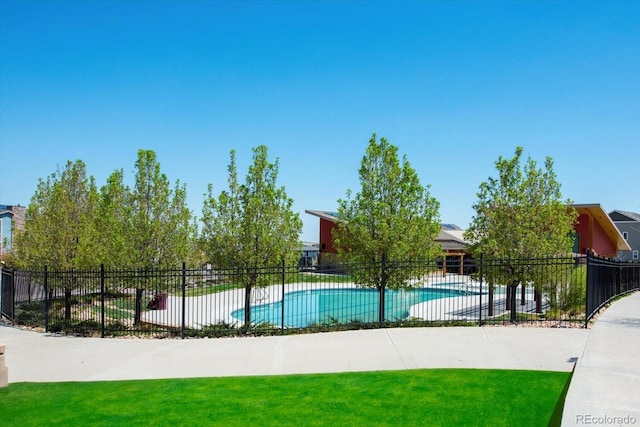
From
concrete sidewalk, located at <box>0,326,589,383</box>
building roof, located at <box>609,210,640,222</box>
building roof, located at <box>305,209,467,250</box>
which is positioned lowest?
concrete sidewalk, located at <box>0,326,589,383</box>

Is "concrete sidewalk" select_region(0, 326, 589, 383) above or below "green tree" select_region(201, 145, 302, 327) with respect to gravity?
below

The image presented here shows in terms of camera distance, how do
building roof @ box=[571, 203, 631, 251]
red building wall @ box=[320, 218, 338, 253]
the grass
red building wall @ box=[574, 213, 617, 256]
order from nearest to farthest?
1. the grass
2. building roof @ box=[571, 203, 631, 251]
3. red building wall @ box=[574, 213, 617, 256]
4. red building wall @ box=[320, 218, 338, 253]

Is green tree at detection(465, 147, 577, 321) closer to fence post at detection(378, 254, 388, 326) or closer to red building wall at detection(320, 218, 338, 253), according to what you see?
fence post at detection(378, 254, 388, 326)

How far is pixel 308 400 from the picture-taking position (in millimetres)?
7645

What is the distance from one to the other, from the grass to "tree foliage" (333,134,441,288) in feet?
20.7

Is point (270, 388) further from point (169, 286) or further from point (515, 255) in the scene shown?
point (515, 255)

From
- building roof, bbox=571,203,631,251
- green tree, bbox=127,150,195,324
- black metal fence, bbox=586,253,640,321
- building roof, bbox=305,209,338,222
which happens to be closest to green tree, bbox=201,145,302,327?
green tree, bbox=127,150,195,324

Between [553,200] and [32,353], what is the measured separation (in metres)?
15.7

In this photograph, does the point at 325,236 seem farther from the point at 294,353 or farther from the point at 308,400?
the point at 308,400

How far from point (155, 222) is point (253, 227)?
2937 millimetres

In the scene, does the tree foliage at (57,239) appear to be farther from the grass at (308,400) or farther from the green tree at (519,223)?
the green tree at (519,223)

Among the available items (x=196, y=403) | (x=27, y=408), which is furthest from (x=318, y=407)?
(x=27, y=408)

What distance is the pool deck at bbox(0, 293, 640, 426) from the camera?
938 centimetres

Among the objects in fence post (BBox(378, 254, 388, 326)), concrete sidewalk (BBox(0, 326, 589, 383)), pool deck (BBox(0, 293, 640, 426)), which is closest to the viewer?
pool deck (BBox(0, 293, 640, 426))
